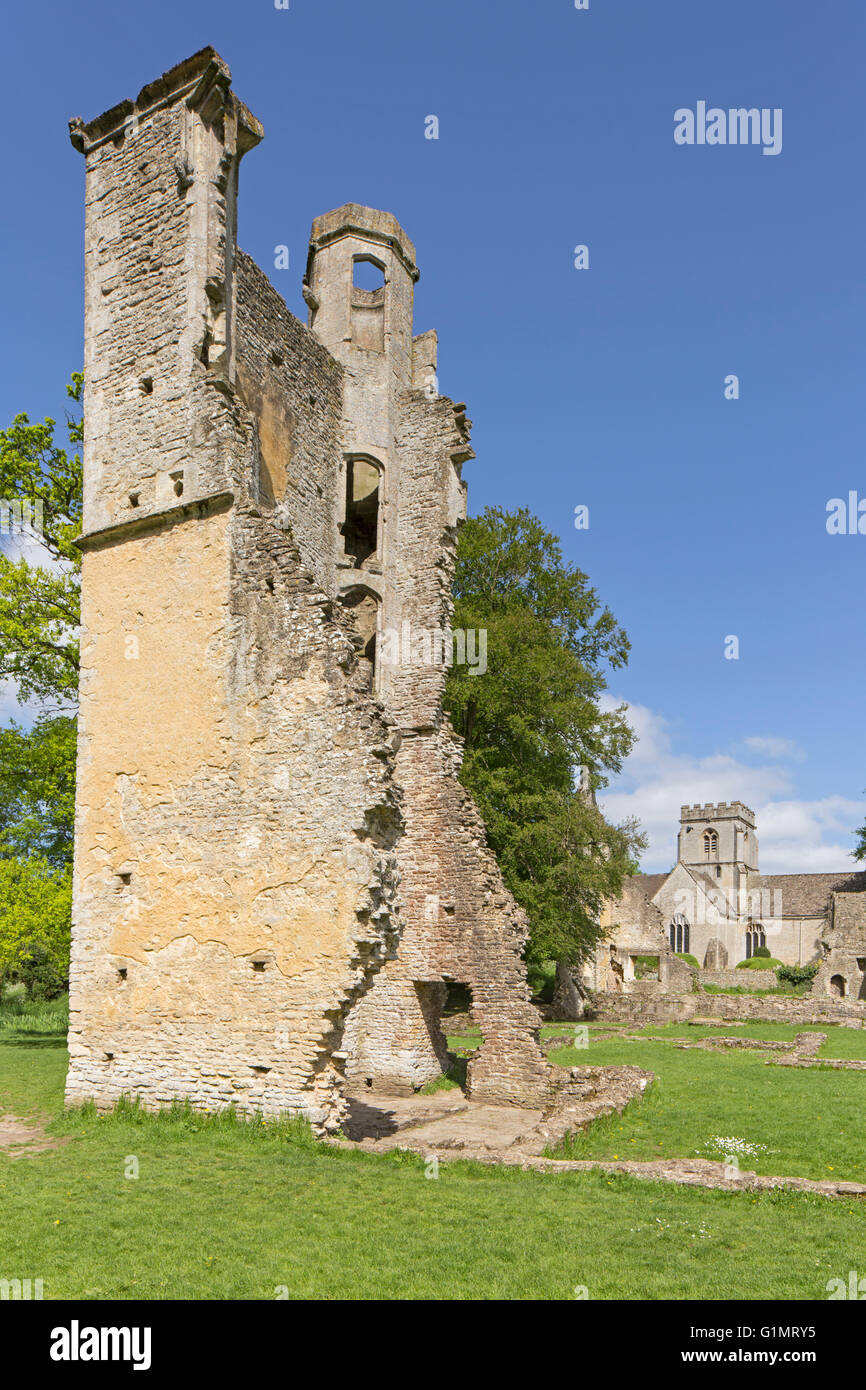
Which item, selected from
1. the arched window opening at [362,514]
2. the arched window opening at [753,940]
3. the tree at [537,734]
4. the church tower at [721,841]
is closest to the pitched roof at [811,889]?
the arched window opening at [753,940]

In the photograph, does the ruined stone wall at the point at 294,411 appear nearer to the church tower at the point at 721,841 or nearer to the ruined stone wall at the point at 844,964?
the ruined stone wall at the point at 844,964

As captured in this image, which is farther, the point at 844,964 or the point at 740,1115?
the point at 844,964

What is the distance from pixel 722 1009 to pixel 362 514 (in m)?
25.6

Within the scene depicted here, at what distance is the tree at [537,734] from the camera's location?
25.2 m

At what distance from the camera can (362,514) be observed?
18.2m

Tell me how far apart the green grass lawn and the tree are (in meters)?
14.8

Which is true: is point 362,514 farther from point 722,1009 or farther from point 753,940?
Result: point 753,940

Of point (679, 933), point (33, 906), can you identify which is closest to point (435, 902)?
point (33, 906)

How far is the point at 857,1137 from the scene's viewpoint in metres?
11.4

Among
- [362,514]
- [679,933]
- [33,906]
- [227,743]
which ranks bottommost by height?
[679,933]

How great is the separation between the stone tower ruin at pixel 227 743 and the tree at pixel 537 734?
31.7 ft

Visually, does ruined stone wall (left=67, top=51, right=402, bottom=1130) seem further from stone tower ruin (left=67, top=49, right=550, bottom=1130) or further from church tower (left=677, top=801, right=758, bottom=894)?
church tower (left=677, top=801, right=758, bottom=894)

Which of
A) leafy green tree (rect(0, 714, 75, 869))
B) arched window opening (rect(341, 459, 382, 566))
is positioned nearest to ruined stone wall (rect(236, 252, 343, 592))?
arched window opening (rect(341, 459, 382, 566))
